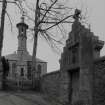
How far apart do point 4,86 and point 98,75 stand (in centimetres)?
981

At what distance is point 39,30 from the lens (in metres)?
18.0

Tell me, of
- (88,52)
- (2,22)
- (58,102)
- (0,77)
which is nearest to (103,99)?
(88,52)

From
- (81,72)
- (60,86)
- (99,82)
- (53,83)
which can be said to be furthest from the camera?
(53,83)

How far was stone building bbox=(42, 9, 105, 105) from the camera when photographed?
7105 mm

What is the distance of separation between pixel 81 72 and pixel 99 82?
1384 millimetres

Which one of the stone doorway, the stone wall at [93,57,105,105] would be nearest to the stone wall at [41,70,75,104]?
the stone doorway

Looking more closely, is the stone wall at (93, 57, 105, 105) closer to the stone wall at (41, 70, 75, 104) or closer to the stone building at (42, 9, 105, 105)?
the stone building at (42, 9, 105, 105)

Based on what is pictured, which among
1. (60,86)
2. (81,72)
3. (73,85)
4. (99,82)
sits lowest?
(60,86)

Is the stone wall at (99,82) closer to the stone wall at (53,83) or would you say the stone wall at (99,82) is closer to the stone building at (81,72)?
the stone building at (81,72)

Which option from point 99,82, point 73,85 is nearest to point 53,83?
point 73,85

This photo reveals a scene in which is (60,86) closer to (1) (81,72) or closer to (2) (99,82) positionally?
(1) (81,72)

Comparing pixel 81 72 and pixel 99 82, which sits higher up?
pixel 81 72

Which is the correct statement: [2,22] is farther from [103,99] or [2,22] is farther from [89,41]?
[103,99]

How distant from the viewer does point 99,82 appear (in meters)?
6.95
